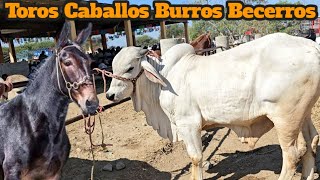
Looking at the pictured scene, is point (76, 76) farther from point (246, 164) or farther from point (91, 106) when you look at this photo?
point (246, 164)

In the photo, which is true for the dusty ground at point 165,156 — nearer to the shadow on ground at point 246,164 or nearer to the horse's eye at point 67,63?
the shadow on ground at point 246,164

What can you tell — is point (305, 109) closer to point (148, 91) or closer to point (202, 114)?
point (202, 114)

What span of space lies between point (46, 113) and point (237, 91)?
1742 millimetres

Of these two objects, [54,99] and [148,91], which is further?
[148,91]

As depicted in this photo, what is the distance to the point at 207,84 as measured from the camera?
349cm

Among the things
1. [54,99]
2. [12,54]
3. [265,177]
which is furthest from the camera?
[12,54]

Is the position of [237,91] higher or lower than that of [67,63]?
lower

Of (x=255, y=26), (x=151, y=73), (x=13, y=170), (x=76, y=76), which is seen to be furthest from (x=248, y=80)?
(x=255, y=26)

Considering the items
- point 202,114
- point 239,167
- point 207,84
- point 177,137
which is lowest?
point 239,167

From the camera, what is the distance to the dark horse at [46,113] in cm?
237

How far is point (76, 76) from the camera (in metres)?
2.36

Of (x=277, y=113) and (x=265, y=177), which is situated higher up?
(x=277, y=113)

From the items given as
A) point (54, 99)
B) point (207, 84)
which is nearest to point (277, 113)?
point (207, 84)

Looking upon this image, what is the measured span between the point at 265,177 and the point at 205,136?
1539 millimetres
